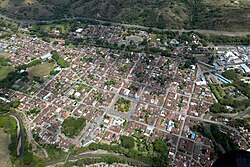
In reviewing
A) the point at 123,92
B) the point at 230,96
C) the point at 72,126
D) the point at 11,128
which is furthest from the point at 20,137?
the point at 230,96

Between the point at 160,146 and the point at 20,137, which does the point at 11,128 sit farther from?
the point at 160,146

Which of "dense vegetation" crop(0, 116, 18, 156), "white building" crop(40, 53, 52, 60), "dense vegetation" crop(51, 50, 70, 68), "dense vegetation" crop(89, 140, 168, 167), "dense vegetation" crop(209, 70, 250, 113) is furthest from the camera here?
"white building" crop(40, 53, 52, 60)

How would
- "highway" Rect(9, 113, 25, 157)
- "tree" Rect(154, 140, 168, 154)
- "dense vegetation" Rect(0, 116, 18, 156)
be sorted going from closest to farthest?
"tree" Rect(154, 140, 168, 154)
"dense vegetation" Rect(0, 116, 18, 156)
"highway" Rect(9, 113, 25, 157)

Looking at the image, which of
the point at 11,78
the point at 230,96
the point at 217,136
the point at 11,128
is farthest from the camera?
the point at 11,78

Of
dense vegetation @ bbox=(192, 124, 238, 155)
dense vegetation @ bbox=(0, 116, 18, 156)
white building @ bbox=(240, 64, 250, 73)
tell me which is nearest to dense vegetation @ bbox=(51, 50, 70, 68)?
dense vegetation @ bbox=(0, 116, 18, 156)

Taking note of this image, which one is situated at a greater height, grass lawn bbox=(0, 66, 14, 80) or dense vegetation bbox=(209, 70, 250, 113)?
dense vegetation bbox=(209, 70, 250, 113)

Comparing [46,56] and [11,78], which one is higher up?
[46,56]

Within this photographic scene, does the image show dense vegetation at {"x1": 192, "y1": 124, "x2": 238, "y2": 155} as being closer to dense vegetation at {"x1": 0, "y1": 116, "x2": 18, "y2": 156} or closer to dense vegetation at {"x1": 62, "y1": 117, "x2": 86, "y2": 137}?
dense vegetation at {"x1": 62, "y1": 117, "x2": 86, "y2": 137}
